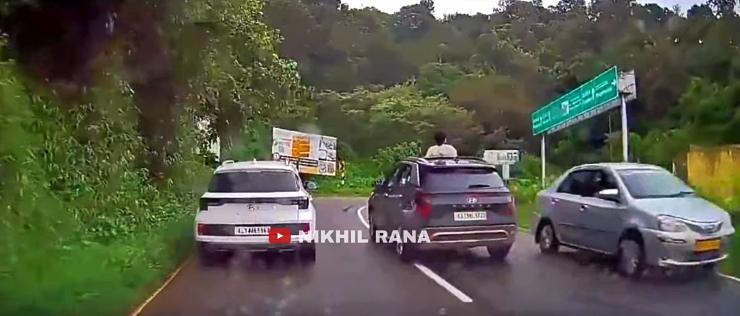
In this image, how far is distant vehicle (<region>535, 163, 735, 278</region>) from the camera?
9.50 meters

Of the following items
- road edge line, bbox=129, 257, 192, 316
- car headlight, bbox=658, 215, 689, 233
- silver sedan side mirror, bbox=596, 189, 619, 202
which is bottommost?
road edge line, bbox=129, 257, 192, 316

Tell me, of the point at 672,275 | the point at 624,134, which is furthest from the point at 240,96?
the point at 672,275

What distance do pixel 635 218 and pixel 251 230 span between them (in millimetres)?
4478

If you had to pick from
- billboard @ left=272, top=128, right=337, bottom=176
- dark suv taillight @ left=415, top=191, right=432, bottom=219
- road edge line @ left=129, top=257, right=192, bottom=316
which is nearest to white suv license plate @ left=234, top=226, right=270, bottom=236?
road edge line @ left=129, top=257, right=192, bottom=316

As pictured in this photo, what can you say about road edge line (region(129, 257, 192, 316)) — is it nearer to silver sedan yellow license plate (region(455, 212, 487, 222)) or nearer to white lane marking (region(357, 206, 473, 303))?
white lane marking (region(357, 206, 473, 303))

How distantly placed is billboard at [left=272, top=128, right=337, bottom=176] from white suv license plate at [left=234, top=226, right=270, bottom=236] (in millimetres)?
3384

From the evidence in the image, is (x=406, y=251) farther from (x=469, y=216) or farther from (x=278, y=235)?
(x=278, y=235)

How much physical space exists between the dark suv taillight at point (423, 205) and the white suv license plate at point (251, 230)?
75.3 inches

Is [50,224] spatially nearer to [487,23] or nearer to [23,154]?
[23,154]

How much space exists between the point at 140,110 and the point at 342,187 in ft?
11.6

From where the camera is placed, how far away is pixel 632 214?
396 inches

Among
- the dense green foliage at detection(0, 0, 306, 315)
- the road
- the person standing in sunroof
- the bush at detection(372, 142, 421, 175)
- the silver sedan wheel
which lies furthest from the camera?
the bush at detection(372, 142, 421, 175)

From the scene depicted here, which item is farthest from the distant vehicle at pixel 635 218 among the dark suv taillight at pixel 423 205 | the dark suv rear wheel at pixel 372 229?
the dark suv rear wheel at pixel 372 229

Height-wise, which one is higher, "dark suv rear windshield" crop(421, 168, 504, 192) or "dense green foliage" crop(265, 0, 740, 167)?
"dense green foliage" crop(265, 0, 740, 167)
